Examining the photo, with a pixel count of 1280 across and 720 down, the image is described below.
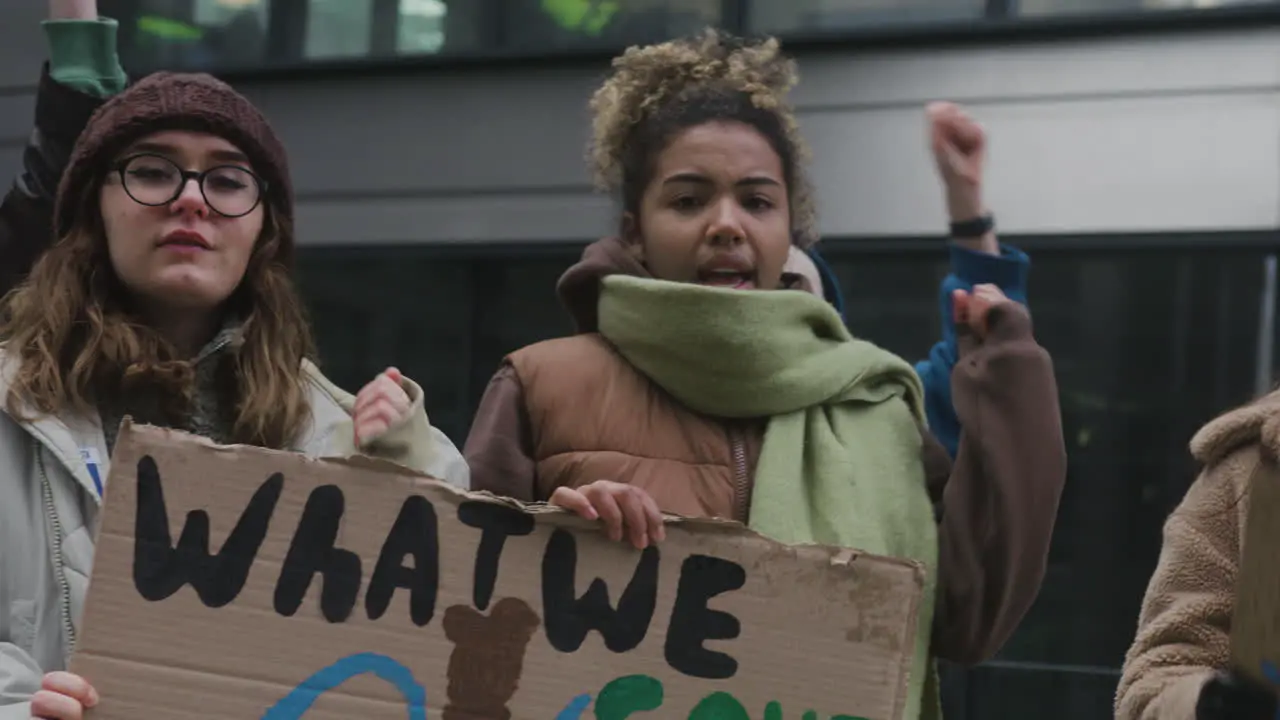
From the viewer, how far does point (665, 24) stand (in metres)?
7.08

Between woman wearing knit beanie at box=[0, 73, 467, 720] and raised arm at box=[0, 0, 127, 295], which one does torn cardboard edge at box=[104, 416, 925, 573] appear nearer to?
woman wearing knit beanie at box=[0, 73, 467, 720]

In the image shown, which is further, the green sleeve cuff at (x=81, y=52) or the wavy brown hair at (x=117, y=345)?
the green sleeve cuff at (x=81, y=52)

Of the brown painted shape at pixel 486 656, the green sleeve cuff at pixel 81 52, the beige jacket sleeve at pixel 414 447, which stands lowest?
the brown painted shape at pixel 486 656

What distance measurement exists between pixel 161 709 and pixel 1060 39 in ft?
18.1

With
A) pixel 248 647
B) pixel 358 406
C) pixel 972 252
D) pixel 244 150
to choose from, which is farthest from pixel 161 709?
pixel 972 252

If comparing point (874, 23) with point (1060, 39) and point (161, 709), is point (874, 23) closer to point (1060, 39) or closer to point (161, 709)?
point (1060, 39)

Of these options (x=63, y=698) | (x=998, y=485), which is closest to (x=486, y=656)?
(x=63, y=698)

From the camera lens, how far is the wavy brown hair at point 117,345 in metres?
1.83

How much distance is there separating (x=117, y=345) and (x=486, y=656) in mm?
613

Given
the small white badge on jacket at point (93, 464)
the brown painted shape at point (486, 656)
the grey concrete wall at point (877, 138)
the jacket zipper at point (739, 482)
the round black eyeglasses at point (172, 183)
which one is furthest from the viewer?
the grey concrete wall at point (877, 138)

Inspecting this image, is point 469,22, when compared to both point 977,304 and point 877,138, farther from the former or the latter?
point 977,304

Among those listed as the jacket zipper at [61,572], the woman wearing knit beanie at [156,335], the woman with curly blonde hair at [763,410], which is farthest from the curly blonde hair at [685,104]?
the jacket zipper at [61,572]

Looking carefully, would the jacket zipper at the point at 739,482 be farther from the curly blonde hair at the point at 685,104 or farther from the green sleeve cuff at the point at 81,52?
the green sleeve cuff at the point at 81,52

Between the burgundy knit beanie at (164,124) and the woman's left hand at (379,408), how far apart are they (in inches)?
13.5
